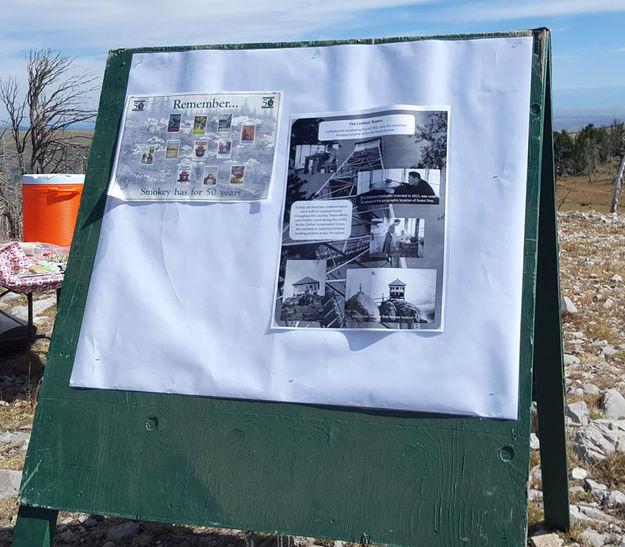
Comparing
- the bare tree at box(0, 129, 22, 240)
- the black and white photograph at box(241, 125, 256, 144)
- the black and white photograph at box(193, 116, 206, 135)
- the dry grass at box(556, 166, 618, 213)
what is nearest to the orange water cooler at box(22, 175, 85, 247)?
the black and white photograph at box(193, 116, 206, 135)

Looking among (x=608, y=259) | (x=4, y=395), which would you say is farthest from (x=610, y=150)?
(x=4, y=395)

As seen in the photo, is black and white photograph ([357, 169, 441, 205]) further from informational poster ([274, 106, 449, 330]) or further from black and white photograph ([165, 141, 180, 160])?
black and white photograph ([165, 141, 180, 160])

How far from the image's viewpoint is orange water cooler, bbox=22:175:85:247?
7.41 metres

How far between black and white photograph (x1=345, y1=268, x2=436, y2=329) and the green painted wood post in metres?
0.71

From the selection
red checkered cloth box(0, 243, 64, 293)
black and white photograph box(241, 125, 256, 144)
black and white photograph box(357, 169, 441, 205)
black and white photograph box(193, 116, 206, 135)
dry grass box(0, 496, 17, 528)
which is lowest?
dry grass box(0, 496, 17, 528)

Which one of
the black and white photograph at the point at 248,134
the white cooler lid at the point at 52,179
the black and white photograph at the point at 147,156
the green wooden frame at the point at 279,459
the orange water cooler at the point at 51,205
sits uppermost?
the white cooler lid at the point at 52,179

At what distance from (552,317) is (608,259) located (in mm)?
7738

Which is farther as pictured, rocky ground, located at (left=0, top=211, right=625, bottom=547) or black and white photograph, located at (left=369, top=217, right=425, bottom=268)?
rocky ground, located at (left=0, top=211, right=625, bottom=547)

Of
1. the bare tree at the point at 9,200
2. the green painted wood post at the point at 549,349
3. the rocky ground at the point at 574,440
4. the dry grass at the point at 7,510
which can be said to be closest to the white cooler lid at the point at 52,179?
the rocky ground at the point at 574,440

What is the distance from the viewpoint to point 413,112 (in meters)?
2.21

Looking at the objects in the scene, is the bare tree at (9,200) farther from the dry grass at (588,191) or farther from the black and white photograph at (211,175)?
the dry grass at (588,191)

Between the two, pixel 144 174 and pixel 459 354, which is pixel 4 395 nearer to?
pixel 144 174

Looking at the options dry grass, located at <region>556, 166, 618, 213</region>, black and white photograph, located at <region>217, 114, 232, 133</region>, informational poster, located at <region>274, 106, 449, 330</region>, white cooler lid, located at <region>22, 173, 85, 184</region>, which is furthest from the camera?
dry grass, located at <region>556, 166, 618, 213</region>

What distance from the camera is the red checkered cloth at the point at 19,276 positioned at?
5.38 meters
